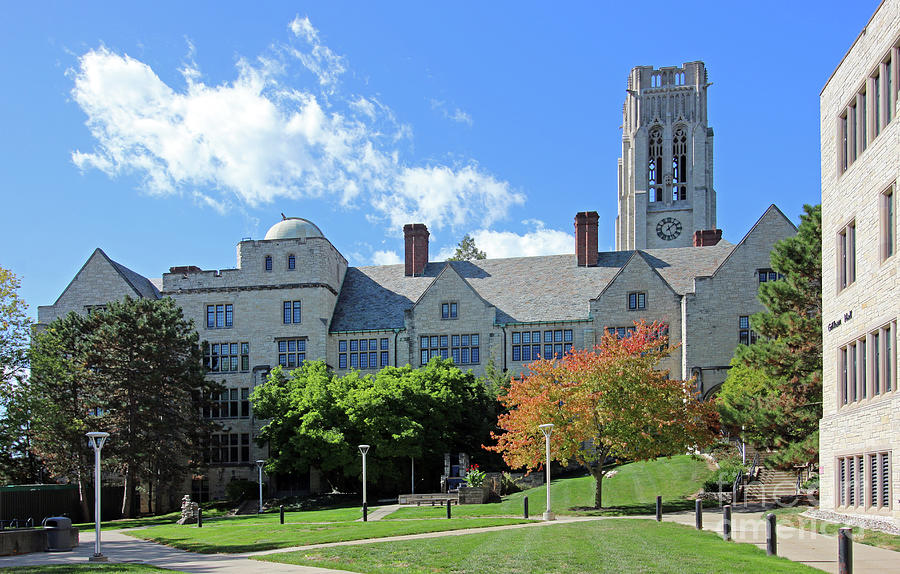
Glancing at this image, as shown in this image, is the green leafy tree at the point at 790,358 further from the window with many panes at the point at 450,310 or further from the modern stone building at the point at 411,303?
the window with many panes at the point at 450,310

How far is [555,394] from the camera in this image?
35.1 m

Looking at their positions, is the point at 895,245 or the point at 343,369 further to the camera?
the point at 343,369

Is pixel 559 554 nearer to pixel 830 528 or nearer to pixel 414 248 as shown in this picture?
pixel 830 528

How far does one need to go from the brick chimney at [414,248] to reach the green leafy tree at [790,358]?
27.4 metres

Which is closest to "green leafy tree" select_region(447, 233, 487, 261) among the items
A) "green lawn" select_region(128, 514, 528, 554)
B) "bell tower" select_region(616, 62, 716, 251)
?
"bell tower" select_region(616, 62, 716, 251)

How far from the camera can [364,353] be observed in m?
55.5

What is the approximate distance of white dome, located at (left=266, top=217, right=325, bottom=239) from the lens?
192 feet

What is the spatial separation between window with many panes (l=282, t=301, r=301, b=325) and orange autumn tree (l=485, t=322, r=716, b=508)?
23101 mm

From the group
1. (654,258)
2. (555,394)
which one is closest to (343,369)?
(654,258)

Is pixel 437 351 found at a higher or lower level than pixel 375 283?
lower

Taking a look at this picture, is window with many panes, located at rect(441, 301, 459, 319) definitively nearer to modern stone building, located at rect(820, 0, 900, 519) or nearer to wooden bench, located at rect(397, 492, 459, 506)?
wooden bench, located at rect(397, 492, 459, 506)

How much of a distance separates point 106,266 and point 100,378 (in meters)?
13.2

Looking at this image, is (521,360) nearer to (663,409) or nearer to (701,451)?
(701,451)

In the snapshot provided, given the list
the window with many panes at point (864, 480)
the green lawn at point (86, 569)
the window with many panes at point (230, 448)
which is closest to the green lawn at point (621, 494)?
the window with many panes at point (864, 480)
